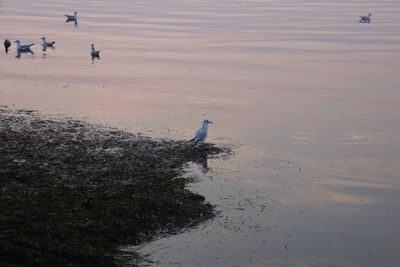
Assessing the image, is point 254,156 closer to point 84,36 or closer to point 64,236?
point 64,236

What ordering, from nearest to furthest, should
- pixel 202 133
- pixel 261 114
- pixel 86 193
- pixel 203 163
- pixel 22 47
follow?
pixel 86 193 < pixel 203 163 < pixel 202 133 < pixel 261 114 < pixel 22 47

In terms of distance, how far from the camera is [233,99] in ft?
90.4

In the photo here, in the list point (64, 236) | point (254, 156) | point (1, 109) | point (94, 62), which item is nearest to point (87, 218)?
point (64, 236)

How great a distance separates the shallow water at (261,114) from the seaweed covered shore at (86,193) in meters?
0.69

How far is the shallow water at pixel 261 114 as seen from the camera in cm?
1329

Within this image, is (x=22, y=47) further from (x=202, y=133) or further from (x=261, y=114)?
(x=202, y=133)

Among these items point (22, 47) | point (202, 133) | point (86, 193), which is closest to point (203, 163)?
point (202, 133)

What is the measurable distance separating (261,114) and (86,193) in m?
11.7

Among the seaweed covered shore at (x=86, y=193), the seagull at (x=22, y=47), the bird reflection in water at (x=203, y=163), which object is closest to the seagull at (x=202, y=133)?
the seaweed covered shore at (x=86, y=193)

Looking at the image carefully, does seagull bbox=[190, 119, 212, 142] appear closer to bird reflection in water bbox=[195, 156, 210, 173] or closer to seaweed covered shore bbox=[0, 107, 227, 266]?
seaweed covered shore bbox=[0, 107, 227, 266]

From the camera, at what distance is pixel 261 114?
24.8 metres

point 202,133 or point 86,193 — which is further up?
point 202,133

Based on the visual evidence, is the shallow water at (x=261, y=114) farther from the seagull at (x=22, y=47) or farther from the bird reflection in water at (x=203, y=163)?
the seagull at (x=22, y=47)

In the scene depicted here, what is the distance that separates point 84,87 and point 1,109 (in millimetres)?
6525
